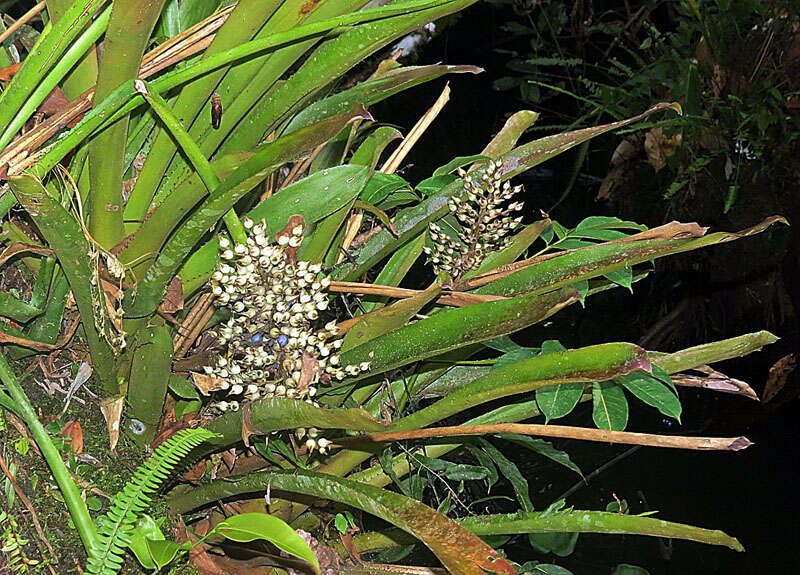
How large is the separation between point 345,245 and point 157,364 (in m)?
0.20

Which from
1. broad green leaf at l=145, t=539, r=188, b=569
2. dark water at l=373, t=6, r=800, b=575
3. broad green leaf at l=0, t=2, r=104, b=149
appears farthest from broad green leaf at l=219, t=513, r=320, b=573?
dark water at l=373, t=6, r=800, b=575

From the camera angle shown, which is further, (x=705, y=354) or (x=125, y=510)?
(x=705, y=354)

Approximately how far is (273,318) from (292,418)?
6 cm

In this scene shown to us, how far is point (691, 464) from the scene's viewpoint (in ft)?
3.19

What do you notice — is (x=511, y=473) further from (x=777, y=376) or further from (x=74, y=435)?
(x=777, y=376)

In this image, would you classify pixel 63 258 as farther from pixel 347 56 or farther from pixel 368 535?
pixel 368 535

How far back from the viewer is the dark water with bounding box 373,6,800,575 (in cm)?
86

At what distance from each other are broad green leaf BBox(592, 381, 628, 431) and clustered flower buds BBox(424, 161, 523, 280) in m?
0.14

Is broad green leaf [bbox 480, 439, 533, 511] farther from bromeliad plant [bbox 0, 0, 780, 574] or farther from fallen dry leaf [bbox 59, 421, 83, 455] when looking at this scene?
fallen dry leaf [bbox 59, 421, 83, 455]

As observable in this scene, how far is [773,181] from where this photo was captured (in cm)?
146

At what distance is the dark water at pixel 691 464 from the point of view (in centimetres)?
86

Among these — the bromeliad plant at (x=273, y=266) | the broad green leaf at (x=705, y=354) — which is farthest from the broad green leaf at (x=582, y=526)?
the broad green leaf at (x=705, y=354)

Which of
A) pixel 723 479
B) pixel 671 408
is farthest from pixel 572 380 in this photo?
pixel 723 479

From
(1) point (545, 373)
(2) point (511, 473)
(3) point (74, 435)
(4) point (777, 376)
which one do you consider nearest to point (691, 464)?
(4) point (777, 376)
